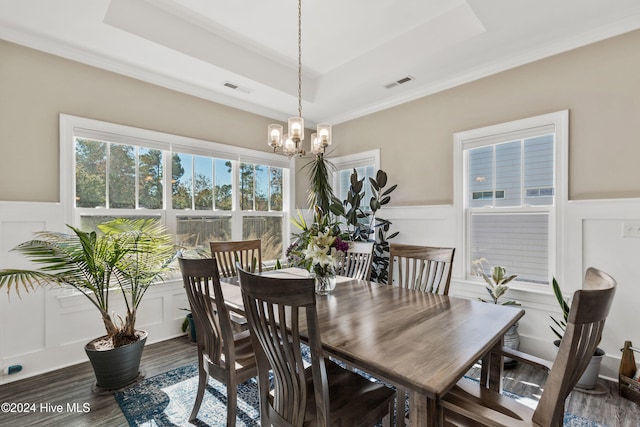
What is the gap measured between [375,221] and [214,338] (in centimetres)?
271

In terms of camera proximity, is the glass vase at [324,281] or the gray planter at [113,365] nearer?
the glass vase at [324,281]

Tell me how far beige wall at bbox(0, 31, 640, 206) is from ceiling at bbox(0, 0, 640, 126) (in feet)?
0.40

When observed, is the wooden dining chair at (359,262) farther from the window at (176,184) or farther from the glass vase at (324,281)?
the window at (176,184)

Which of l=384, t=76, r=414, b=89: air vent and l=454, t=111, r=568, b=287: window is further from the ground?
l=384, t=76, r=414, b=89: air vent

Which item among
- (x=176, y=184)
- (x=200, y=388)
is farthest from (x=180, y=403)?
(x=176, y=184)

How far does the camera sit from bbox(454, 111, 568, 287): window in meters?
2.73

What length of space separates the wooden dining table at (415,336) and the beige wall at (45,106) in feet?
6.54

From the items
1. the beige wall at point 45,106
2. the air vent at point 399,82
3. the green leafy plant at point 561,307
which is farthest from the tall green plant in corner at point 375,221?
the beige wall at point 45,106

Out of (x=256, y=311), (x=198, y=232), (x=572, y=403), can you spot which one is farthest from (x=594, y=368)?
(x=198, y=232)

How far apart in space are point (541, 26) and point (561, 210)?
59.9 inches

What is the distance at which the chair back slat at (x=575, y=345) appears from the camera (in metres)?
0.93

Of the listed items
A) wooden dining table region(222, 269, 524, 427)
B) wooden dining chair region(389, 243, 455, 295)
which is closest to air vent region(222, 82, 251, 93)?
wooden dining table region(222, 269, 524, 427)

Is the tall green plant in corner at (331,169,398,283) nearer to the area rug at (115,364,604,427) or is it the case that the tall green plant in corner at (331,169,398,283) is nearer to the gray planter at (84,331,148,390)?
the area rug at (115,364,604,427)

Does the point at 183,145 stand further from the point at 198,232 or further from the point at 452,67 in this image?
the point at 452,67
